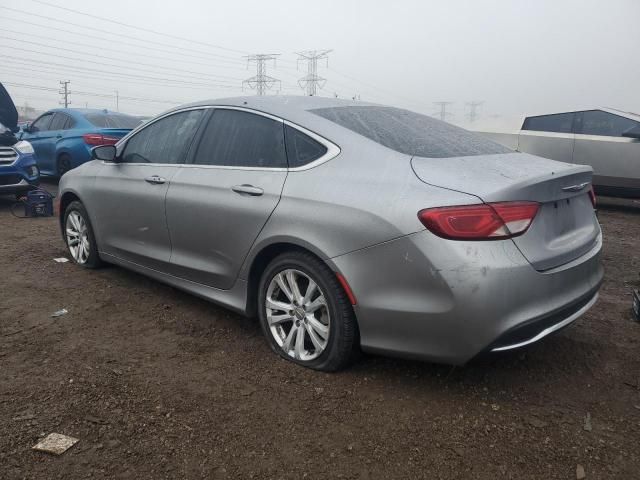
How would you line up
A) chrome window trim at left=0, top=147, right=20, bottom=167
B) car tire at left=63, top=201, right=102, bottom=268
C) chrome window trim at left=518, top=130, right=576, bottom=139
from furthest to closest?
chrome window trim at left=518, top=130, right=576, bottom=139 < chrome window trim at left=0, top=147, right=20, bottom=167 < car tire at left=63, top=201, right=102, bottom=268

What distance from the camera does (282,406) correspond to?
254 cm

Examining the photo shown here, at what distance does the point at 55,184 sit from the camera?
1045 centimetres

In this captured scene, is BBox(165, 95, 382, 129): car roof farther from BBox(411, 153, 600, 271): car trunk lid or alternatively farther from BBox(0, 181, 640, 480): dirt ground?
BBox(0, 181, 640, 480): dirt ground

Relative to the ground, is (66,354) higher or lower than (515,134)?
lower

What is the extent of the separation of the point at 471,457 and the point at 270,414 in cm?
92

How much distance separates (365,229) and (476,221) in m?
0.51

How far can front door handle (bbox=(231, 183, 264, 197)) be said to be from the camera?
9.84 ft

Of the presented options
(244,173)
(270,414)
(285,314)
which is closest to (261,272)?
(285,314)

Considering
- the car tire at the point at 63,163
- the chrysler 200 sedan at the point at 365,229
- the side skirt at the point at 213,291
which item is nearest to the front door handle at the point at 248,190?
the chrysler 200 sedan at the point at 365,229

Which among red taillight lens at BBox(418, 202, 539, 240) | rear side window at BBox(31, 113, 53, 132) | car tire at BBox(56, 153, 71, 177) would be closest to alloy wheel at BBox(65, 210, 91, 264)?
Answer: red taillight lens at BBox(418, 202, 539, 240)

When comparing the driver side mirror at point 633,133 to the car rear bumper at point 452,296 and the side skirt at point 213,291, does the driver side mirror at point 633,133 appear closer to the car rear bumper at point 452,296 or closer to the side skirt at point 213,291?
the car rear bumper at point 452,296

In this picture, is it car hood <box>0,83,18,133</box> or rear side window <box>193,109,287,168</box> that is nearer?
rear side window <box>193,109,287,168</box>

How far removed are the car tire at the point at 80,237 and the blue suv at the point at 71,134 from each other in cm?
424

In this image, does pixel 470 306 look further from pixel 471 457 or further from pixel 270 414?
pixel 270 414
